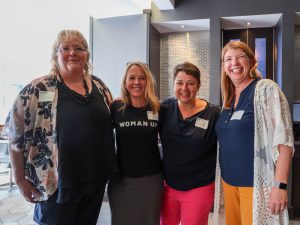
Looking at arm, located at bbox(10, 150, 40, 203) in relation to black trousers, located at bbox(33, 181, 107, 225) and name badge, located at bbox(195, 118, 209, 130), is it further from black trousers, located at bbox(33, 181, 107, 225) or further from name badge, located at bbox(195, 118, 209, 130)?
name badge, located at bbox(195, 118, 209, 130)

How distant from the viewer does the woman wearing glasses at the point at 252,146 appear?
1364mm

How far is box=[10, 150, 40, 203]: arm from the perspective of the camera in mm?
1384

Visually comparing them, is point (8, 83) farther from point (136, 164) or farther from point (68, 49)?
point (136, 164)

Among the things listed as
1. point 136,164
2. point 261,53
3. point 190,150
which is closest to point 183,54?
point 261,53

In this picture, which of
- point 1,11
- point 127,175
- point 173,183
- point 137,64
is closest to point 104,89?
point 137,64

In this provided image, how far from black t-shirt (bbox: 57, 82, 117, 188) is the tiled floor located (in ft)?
5.61

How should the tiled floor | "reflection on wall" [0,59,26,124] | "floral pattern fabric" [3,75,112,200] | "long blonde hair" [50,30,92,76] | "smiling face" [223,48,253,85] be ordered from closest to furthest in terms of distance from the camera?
1. "floral pattern fabric" [3,75,112,200]
2. "long blonde hair" [50,30,92,76]
3. "smiling face" [223,48,253,85]
4. the tiled floor
5. "reflection on wall" [0,59,26,124]

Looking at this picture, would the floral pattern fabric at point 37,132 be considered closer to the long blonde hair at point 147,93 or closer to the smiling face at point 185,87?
the long blonde hair at point 147,93

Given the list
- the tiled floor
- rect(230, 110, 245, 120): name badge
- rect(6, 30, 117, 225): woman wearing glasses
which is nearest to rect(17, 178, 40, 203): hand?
rect(6, 30, 117, 225): woman wearing glasses

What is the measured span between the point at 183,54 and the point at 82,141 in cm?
279

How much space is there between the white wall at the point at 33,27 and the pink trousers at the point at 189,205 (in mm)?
2638

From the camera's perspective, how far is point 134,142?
1649 millimetres

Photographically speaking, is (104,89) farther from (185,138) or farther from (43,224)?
(43,224)

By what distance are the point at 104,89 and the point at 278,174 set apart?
44.0 inches
